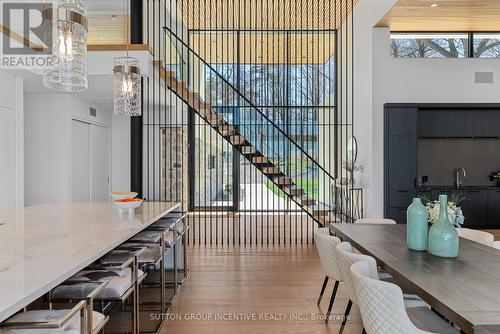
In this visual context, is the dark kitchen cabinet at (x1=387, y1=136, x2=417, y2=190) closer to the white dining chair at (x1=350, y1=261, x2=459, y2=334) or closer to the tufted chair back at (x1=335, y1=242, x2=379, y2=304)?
the tufted chair back at (x1=335, y1=242, x2=379, y2=304)

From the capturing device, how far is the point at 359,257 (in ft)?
7.66

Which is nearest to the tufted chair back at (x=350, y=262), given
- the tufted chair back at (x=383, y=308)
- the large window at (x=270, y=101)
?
the tufted chair back at (x=383, y=308)

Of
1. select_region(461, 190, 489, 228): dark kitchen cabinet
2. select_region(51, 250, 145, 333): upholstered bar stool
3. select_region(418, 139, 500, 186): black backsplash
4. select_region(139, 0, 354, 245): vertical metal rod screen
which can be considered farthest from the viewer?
select_region(139, 0, 354, 245): vertical metal rod screen

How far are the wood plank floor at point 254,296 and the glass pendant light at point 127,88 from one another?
2.10 meters

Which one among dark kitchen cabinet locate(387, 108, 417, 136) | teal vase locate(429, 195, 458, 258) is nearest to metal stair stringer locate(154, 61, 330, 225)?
dark kitchen cabinet locate(387, 108, 417, 136)

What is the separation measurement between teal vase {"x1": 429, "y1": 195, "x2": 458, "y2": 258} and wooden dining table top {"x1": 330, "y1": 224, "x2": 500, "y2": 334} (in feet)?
0.18

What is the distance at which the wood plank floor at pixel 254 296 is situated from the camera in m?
3.11

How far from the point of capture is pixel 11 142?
5.58 meters

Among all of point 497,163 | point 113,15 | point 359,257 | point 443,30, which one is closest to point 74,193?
point 113,15

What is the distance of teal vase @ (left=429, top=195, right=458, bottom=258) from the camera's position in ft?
7.82

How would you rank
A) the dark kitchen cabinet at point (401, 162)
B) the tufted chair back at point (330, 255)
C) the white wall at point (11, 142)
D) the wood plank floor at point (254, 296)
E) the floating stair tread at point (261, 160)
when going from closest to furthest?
1. the tufted chair back at point (330, 255)
2. the wood plank floor at point (254, 296)
3. the white wall at point (11, 142)
4. the dark kitchen cabinet at point (401, 162)
5. the floating stair tread at point (261, 160)

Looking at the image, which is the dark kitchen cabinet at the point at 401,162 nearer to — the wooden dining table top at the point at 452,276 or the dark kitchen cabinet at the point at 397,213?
the dark kitchen cabinet at the point at 397,213

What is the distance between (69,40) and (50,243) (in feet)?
5.14

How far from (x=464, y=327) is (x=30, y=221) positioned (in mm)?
3157
